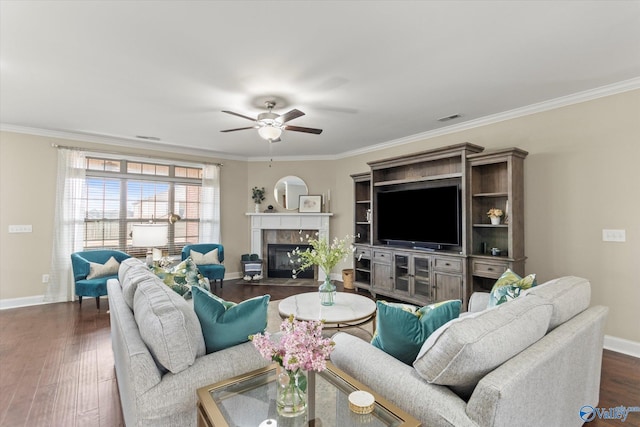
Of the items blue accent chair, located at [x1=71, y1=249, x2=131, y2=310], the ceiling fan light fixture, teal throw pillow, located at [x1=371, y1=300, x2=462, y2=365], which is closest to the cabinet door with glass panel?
the ceiling fan light fixture

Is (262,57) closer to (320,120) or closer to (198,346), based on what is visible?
(320,120)

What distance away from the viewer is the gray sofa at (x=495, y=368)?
111cm

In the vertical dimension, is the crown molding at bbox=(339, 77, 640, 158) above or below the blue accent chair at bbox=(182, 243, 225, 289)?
above

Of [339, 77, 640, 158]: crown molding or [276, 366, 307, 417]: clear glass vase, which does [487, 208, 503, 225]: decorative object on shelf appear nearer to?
[339, 77, 640, 158]: crown molding

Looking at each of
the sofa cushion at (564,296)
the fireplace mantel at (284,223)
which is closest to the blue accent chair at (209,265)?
the fireplace mantel at (284,223)

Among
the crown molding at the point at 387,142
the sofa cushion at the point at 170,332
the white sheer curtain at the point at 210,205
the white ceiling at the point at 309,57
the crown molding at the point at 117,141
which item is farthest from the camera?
the white sheer curtain at the point at 210,205

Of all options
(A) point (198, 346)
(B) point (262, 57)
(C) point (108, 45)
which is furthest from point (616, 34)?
(C) point (108, 45)

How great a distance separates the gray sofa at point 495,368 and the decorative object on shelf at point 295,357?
36cm

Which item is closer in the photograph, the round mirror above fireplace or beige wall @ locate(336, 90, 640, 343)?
beige wall @ locate(336, 90, 640, 343)

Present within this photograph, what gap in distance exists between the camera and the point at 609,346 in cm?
309

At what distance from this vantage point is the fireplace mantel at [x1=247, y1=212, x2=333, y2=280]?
634 centimetres

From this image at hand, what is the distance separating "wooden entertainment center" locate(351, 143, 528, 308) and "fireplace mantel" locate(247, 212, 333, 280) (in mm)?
1533

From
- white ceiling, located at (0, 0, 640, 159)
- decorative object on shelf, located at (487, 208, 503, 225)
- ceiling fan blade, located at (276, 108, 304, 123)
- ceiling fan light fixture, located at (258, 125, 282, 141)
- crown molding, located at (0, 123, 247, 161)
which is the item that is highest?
white ceiling, located at (0, 0, 640, 159)

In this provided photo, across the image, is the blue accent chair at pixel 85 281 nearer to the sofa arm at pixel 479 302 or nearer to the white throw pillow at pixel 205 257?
the white throw pillow at pixel 205 257
